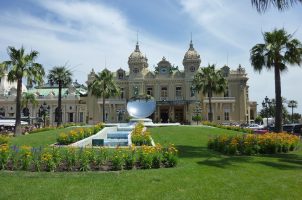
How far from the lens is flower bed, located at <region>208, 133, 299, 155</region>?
16.7 meters

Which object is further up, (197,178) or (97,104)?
(97,104)

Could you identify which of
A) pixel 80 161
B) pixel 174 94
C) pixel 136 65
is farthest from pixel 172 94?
pixel 80 161

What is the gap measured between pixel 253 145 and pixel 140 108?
30525 millimetres

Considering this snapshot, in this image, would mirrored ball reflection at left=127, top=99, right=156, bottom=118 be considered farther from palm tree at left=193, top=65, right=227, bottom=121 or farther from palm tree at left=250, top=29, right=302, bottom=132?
palm tree at left=250, top=29, right=302, bottom=132

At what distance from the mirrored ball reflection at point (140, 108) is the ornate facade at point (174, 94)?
2543 centimetres

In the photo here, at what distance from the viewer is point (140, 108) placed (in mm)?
47156

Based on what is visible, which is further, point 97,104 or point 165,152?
point 97,104

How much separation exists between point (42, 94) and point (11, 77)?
2287 inches

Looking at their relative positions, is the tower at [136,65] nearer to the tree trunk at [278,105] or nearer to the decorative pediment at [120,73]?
the decorative pediment at [120,73]

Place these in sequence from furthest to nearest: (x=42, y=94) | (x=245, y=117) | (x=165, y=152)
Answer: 1. (x=42, y=94)
2. (x=245, y=117)
3. (x=165, y=152)

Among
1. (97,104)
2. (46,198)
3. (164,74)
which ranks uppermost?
(164,74)

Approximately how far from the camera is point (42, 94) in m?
92.1

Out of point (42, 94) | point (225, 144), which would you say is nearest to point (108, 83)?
point (42, 94)

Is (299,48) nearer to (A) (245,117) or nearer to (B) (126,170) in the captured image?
(B) (126,170)
